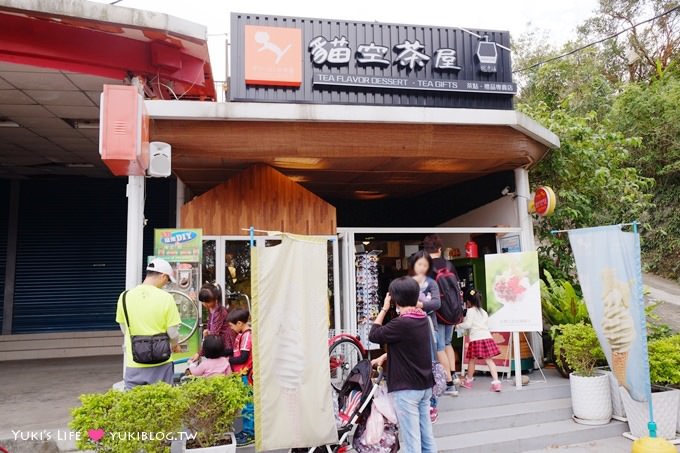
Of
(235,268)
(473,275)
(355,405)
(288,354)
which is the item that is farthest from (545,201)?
(288,354)

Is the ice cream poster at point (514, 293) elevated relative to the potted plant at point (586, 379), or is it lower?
elevated

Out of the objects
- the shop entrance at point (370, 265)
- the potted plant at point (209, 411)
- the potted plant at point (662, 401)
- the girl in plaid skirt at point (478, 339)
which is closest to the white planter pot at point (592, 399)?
the potted plant at point (662, 401)

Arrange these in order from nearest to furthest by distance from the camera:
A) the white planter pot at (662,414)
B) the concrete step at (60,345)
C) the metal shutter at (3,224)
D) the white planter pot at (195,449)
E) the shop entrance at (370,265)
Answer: the white planter pot at (195,449)
the white planter pot at (662,414)
the shop entrance at (370,265)
the concrete step at (60,345)
the metal shutter at (3,224)

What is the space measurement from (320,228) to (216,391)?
11.5 feet

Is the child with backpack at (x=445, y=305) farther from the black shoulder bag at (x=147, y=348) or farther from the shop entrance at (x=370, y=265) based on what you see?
the black shoulder bag at (x=147, y=348)

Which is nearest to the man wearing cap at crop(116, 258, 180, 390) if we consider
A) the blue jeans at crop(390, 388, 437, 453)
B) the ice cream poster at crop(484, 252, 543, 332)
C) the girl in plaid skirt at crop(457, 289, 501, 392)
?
the blue jeans at crop(390, 388, 437, 453)

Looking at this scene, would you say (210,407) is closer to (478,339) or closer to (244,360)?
(244,360)

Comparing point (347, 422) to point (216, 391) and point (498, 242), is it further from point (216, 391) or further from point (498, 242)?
point (498, 242)

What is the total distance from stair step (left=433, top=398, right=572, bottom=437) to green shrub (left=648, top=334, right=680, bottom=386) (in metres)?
1.08

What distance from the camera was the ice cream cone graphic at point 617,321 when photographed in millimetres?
4754

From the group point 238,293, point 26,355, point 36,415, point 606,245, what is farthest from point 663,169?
point 26,355

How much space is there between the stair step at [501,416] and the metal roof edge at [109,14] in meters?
5.27

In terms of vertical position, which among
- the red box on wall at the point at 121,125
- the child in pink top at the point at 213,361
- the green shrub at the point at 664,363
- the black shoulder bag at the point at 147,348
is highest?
the red box on wall at the point at 121,125

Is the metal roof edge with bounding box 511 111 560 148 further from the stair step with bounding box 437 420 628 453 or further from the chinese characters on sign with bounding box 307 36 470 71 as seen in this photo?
the stair step with bounding box 437 420 628 453
